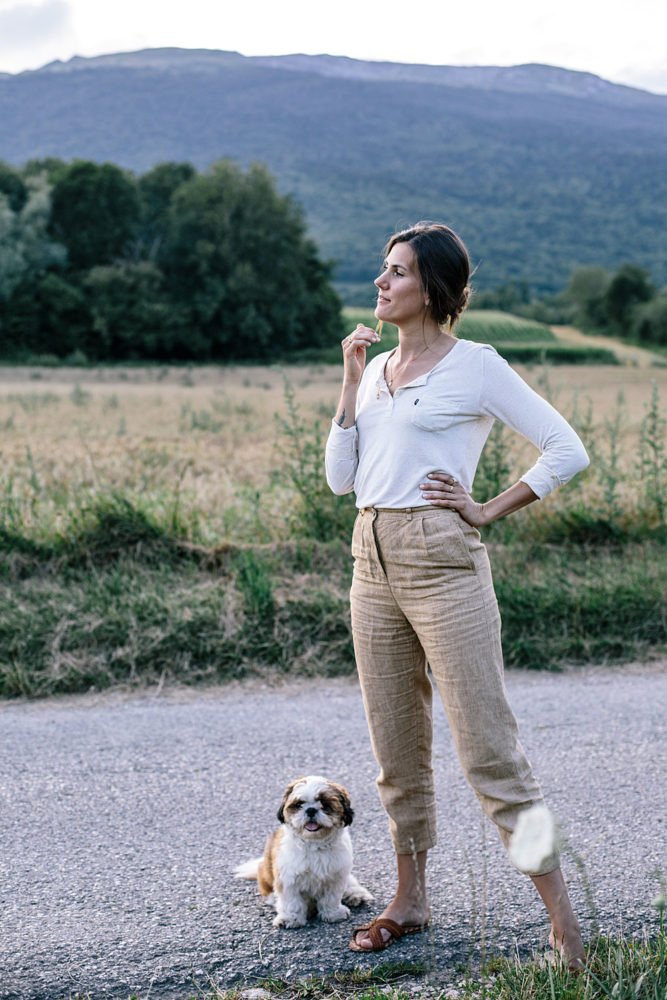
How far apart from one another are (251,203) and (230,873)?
6620 cm

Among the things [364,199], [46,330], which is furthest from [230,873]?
[364,199]

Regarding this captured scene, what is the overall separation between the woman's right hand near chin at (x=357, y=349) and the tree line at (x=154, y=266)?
55.7 m

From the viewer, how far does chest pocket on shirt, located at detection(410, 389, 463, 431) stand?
2.91 m

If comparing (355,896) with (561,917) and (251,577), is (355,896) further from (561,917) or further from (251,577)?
(251,577)

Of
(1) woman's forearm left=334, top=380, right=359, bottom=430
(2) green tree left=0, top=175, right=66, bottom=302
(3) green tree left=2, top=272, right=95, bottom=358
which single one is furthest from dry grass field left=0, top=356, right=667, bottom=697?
(2) green tree left=0, top=175, right=66, bottom=302

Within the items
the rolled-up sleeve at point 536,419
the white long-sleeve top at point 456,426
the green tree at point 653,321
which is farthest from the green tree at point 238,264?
the rolled-up sleeve at point 536,419

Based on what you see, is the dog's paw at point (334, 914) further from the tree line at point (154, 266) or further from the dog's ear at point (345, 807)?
the tree line at point (154, 266)

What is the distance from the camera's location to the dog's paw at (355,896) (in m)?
3.44

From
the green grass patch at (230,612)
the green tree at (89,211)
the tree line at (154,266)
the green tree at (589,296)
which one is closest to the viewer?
the green grass patch at (230,612)

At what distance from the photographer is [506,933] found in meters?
3.21

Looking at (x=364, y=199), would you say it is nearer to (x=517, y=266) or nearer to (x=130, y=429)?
(x=517, y=266)

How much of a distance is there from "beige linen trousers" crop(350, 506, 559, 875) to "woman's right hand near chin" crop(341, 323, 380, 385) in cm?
45

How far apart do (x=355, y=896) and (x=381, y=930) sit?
1.07 ft

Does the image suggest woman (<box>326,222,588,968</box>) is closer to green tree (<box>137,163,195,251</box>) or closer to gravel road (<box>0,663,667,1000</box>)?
gravel road (<box>0,663,667,1000</box>)
